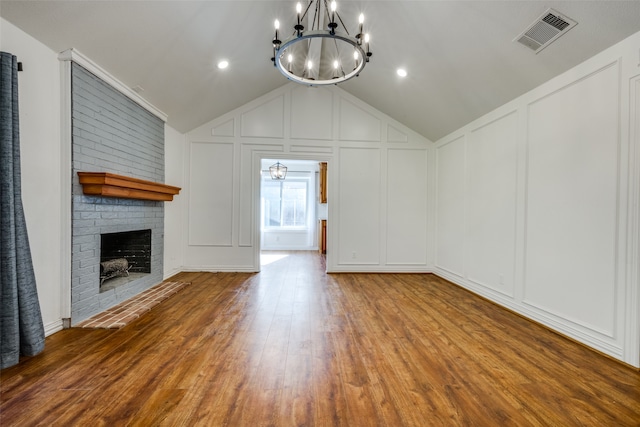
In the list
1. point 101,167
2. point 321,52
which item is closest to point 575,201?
point 321,52

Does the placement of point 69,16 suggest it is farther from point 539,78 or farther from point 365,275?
point 365,275

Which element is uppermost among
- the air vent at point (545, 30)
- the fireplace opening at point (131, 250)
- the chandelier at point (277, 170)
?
the air vent at point (545, 30)

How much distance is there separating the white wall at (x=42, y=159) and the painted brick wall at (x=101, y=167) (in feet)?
0.41

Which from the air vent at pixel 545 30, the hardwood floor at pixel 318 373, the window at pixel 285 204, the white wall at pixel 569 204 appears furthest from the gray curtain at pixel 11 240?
the window at pixel 285 204

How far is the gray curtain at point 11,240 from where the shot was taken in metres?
1.92

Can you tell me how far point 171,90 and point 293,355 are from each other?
374 centimetres

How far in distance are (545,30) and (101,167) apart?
4.46m

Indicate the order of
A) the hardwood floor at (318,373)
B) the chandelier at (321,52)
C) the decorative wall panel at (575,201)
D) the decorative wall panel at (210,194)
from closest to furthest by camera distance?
the hardwood floor at (318,373) → the decorative wall panel at (575,201) → the chandelier at (321,52) → the decorative wall panel at (210,194)

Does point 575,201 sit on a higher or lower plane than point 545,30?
lower

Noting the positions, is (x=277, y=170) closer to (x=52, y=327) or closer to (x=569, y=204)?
(x=52, y=327)

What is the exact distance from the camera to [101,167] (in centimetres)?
299

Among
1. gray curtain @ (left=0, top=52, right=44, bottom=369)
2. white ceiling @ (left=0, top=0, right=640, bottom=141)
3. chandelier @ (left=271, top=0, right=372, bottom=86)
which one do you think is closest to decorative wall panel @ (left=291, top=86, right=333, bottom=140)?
chandelier @ (left=271, top=0, right=372, bottom=86)

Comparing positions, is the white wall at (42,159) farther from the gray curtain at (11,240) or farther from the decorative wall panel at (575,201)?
the decorative wall panel at (575,201)

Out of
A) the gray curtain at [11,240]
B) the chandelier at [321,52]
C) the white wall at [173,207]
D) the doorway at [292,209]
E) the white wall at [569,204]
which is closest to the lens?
the gray curtain at [11,240]
